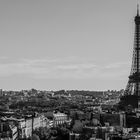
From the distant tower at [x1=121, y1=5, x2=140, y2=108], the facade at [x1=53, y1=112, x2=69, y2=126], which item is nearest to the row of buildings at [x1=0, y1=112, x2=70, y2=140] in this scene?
the facade at [x1=53, y1=112, x2=69, y2=126]

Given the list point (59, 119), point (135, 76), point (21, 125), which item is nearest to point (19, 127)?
point (21, 125)

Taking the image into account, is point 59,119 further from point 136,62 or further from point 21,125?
point 21,125

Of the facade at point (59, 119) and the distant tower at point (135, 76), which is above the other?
the distant tower at point (135, 76)

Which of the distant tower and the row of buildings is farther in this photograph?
the distant tower

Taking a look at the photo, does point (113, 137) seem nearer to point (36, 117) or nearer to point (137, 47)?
point (36, 117)

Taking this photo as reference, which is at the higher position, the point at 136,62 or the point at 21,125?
the point at 136,62

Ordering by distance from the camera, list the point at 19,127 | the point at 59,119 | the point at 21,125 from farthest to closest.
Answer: the point at 59,119 < the point at 21,125 < the point at 19,127

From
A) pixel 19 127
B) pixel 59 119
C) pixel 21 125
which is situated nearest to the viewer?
pixel 19 127

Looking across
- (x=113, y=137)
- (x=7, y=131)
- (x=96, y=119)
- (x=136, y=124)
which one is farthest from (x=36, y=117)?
(x=113, y=137)

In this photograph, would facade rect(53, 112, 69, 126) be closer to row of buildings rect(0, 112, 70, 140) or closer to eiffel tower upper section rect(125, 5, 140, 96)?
row of buildings rect(0, 112, 70, 140)

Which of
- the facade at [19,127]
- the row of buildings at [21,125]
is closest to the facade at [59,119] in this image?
the row of buildings at [21,125]

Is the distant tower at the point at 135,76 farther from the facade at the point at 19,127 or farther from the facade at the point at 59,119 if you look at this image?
the facade at the point at 19,127

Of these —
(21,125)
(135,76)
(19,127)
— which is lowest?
(19,127)
